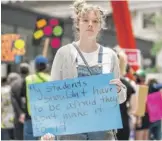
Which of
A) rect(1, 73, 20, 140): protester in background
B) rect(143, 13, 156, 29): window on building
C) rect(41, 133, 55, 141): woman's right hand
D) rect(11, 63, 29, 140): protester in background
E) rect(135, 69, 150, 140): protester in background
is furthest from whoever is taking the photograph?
rect(143, 13, 156, 29): window on building

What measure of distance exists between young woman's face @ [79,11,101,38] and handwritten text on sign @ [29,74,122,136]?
32cm

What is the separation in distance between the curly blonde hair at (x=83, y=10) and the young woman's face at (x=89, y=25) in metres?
0.02

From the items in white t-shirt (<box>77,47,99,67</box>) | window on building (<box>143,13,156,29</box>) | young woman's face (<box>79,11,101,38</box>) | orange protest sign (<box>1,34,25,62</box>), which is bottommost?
window on building (<box>143,13,156,29</box>)

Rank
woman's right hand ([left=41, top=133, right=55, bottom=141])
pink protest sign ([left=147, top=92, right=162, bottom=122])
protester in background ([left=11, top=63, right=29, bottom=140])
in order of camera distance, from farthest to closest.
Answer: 1. protester in background ([left=11, top=63, right=29, bottom=140])
2. pink protest sign ([left=147, top=92, right=162, bottom=122])
3. woman's right hand ([left=41, top=133, right=55, bottom=141])

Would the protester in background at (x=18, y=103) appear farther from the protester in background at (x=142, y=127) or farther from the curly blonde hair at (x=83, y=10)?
the curly blonde hair at (x=83, y=10)

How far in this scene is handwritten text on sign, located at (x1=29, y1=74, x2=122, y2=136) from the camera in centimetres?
477

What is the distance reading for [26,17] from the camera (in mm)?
29875

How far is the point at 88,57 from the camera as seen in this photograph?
189 inches

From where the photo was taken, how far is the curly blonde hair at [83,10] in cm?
483

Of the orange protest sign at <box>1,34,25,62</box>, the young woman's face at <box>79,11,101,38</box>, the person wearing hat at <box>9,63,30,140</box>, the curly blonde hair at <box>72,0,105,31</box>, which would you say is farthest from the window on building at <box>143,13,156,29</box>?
the young woman's face at <box>79,11,101,38</box>

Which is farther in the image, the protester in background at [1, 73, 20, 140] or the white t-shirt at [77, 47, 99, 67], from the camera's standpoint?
the protester in background at [1, 73, 20, 140]

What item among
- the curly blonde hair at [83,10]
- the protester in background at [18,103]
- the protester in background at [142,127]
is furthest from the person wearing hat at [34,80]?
the curly blonde hair at [83,10]

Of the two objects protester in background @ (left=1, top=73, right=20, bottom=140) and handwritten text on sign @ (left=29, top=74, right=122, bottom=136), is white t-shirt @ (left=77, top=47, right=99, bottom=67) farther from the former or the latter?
protester in background @ (left=1, top=73, right=20, bottom=140)

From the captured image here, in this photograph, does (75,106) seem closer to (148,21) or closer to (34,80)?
(34,80)
